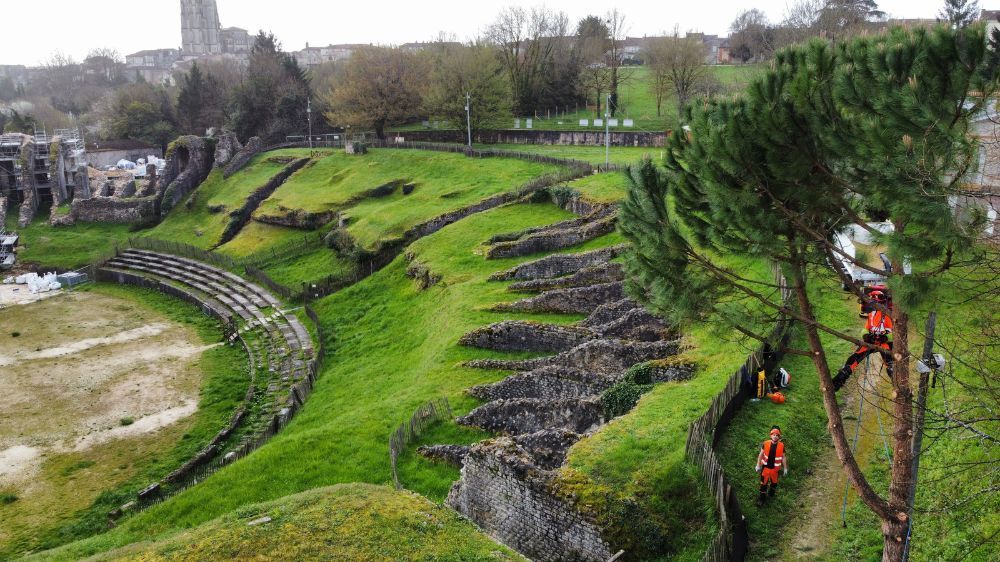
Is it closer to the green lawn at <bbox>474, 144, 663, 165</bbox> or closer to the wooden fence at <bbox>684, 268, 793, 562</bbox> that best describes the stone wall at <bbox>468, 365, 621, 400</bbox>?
the wooden fence at <bbox>684, 268, 793, 562</bbox>

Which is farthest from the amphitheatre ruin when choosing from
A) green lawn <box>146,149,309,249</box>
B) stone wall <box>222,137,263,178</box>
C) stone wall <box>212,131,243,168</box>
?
stone wall <box>212,131,243,168</box>

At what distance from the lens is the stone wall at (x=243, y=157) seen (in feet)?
197

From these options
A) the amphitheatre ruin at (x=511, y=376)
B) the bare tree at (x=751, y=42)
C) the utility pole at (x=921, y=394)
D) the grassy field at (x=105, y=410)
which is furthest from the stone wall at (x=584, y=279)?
the bare tree at (x=751, y=42)

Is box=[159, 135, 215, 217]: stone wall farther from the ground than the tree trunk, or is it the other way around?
box=[159, 135, 215, 217]: stone wall

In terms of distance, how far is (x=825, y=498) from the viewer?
509 inches

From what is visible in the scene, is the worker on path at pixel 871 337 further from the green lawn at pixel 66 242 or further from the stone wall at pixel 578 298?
the green lawn at pixel 66 242

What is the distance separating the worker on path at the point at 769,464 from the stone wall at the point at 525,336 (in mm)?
8210

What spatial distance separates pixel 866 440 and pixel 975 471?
347cm

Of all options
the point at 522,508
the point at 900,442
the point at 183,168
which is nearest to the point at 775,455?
the point at 900,442

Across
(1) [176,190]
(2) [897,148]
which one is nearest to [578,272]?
(2) [897,148]

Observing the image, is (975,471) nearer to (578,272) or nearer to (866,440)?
(866,440)

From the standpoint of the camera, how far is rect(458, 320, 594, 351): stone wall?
21.0m

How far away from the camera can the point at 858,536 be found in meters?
11.7

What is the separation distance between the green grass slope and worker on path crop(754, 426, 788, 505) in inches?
184
